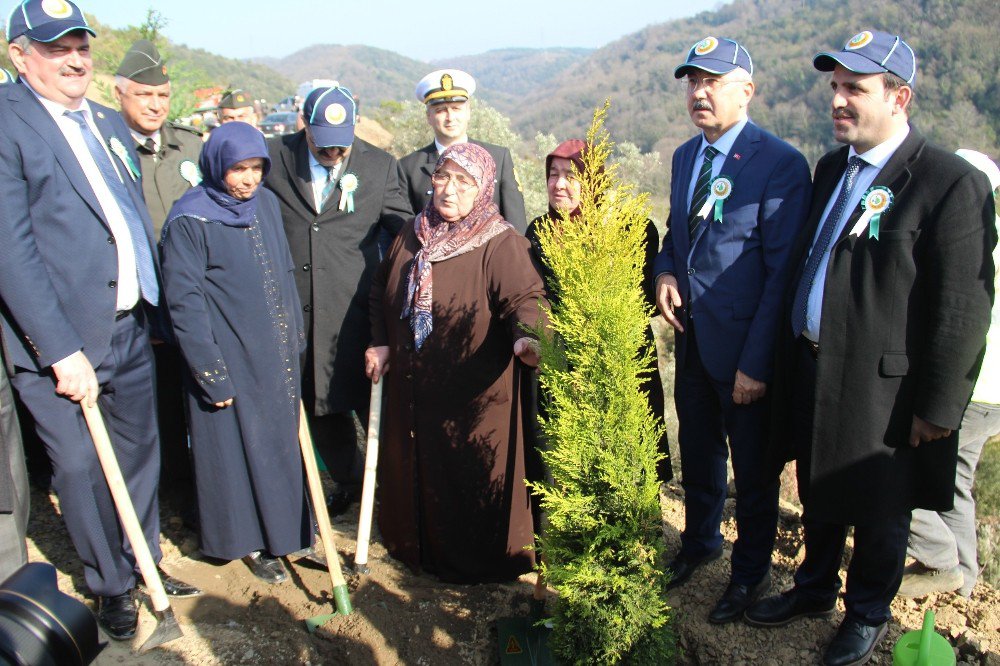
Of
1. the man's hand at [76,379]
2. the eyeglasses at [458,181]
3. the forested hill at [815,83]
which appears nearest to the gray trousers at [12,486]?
the man's hand at [76,379]

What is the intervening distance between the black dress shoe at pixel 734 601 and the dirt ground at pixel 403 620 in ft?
0.18

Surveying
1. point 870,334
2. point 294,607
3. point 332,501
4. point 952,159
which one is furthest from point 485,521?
point 952,159

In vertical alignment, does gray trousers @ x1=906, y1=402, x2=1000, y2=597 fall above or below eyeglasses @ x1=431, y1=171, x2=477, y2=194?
below

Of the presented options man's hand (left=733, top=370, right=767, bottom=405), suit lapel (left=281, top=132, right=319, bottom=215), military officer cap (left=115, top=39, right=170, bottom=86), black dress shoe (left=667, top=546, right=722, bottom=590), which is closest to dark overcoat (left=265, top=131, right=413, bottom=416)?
suit lapel (left=281, top=132, right=319, bottom=215)

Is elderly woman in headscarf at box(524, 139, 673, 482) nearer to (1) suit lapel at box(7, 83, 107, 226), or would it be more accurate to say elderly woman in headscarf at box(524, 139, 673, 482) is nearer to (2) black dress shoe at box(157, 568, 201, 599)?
(2) black dress shoe at box(157, 568, 201, 599)

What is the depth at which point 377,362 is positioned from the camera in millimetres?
3748

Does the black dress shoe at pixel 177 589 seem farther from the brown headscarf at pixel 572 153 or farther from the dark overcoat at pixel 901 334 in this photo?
the dark overcoat at pixel 901 334

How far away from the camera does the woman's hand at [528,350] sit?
3.08 m

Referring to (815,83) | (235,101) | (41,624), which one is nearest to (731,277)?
(41,624)

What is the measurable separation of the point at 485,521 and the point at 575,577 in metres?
1.10

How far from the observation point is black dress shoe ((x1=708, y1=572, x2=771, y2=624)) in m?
3.28

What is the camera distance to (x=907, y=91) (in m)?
2.72

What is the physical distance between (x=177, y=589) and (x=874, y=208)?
3.52 m

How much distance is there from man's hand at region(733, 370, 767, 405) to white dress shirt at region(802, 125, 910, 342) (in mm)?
293
